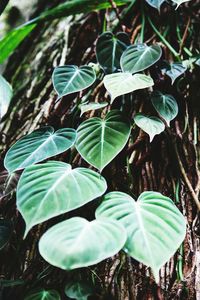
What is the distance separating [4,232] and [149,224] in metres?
0.41

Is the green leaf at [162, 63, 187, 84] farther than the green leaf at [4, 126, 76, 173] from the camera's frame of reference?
Yes

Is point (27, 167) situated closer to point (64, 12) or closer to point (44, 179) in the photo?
point (44, 179)

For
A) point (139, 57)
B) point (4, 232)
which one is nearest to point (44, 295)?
point (4, 232)

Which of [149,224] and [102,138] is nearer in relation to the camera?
[149,224]

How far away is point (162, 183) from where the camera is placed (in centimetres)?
108

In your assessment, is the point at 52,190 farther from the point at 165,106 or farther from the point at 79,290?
the point at 165,106

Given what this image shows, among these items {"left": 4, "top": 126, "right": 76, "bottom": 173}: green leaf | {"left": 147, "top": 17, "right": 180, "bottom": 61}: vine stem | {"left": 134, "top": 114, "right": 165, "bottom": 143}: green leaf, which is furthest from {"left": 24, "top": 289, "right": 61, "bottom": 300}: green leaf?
{"left": 147, "top": 17, "right": 180, "bottom": 61}: vine stem

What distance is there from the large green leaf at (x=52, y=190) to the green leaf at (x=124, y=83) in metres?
0.25

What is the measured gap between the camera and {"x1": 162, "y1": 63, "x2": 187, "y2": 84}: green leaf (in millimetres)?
1154

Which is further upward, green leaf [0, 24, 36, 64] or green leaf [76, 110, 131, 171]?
green leaf [0, 24, 36, 64]

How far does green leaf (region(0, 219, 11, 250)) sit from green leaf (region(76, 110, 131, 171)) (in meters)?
0.29

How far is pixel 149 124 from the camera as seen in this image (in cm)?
100

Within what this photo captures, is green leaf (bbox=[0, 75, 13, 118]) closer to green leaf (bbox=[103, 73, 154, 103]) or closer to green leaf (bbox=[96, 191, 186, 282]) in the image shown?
green leaf (bbox=[103, 73, 154, 103])

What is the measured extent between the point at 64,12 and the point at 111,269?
1.06 metres
